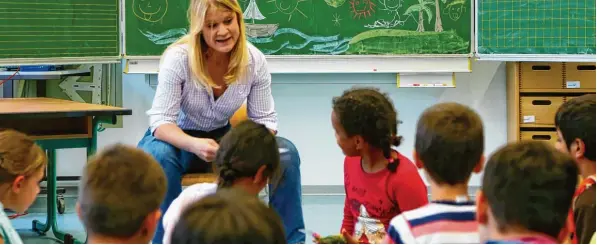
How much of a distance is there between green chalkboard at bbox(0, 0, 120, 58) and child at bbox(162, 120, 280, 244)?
2.52 meters

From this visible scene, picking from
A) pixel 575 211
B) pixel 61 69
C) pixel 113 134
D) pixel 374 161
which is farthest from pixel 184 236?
pixel 113 134

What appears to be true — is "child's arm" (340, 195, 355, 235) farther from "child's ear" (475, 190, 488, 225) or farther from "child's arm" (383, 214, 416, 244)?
"child's ear" (475, 190, 488, 225)

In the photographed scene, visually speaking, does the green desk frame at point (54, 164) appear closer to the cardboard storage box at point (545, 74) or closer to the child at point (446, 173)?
the child at point (446, 173)

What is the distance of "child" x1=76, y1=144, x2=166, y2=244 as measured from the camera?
146 centimetres

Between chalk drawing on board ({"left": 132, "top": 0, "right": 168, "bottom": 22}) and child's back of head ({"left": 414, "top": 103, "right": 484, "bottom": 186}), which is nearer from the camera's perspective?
child's back of head ({"left": 414, "top": 103, "right": 484, "bottom": 186})

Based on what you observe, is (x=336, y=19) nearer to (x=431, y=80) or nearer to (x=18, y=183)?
(x=431, y=80)

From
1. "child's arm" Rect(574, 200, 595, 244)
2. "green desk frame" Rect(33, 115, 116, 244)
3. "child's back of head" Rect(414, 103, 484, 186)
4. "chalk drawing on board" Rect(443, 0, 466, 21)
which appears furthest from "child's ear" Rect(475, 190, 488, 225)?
"chalk drawing on board" Rect(443, 0, 466, 21)

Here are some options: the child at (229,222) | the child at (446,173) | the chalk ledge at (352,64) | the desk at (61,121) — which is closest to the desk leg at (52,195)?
the desk at (61,121)

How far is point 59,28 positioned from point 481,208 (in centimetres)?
353

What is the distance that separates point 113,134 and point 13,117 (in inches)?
72.9

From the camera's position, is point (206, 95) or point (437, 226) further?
point (206, 95)

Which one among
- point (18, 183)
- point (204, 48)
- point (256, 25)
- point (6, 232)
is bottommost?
point (6, 232)

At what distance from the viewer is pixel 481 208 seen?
61.4 inches

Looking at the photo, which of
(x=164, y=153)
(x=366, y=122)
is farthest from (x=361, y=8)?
(x=366, y=122)
